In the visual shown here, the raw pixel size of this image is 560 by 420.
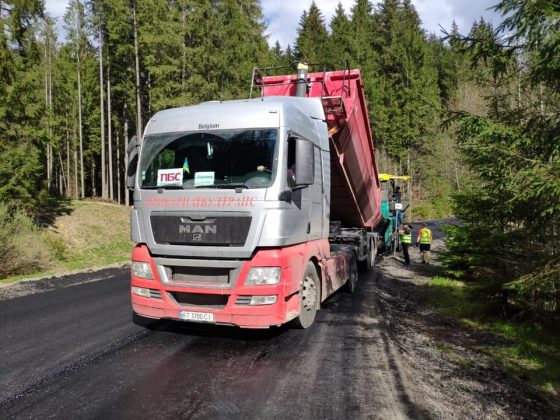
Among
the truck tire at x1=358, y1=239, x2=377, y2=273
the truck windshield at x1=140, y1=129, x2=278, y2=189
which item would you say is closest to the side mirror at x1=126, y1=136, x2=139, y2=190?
the truck windshield at x1=140, y1=129, x2=278, y2=189

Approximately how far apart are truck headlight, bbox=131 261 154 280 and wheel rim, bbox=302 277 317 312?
2.06m

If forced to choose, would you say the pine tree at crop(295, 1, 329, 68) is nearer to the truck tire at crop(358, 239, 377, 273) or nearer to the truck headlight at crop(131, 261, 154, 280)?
the truck tire at crop(358, 239, 377, 273)

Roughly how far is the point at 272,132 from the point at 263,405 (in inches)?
124

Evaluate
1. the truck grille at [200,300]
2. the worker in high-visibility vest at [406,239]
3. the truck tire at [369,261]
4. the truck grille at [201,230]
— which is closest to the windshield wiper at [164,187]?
the truck grille at [201,230]

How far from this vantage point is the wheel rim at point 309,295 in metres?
5.84

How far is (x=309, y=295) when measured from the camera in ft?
19.6

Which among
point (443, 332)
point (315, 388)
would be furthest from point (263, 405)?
point (443, 332)

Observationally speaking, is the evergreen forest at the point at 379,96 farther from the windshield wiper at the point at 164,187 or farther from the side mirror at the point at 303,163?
the windshield wiper at the point at 164,187

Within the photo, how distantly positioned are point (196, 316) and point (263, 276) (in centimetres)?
96

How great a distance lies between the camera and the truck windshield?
5.21 m

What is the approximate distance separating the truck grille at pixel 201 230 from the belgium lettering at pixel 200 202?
137mm

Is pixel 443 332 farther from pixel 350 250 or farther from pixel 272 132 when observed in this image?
pixel 272 132

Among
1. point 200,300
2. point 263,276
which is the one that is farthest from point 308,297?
point 200,300

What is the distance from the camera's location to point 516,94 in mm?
7797
